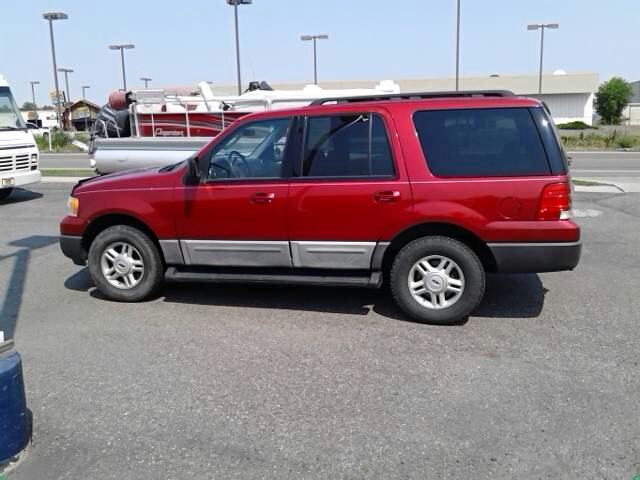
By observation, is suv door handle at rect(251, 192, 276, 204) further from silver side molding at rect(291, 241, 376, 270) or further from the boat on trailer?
the boat on trailer

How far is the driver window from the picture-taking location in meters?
5.32

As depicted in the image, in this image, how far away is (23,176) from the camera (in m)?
12.8

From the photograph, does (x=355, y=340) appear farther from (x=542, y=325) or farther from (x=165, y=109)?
(x=165, y=109)

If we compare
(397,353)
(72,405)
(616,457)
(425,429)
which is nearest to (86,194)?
(72,405)

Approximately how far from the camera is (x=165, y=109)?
13.4 meters

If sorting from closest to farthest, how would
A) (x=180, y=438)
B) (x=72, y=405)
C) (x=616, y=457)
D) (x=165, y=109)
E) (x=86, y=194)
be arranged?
(x=616, y=457), (x=180, y=438), (x=72, y=405), (x=86, y=194), (x=165, y=109)

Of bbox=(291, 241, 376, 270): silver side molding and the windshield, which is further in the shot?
the windshield

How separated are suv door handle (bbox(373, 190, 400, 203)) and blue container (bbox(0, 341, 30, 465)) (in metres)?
2.93

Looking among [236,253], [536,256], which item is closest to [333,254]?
[236,253]

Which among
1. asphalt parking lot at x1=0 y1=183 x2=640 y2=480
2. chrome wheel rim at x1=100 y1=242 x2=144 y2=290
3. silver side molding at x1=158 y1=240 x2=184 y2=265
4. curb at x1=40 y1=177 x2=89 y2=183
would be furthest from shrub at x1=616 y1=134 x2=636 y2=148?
chrome wheel rim at x1=100 y1=242 x2=144 y2=290

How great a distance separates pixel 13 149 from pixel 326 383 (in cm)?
1117

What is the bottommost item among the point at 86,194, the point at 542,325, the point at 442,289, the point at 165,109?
the point at 542,325

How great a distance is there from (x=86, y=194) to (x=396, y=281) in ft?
10.1

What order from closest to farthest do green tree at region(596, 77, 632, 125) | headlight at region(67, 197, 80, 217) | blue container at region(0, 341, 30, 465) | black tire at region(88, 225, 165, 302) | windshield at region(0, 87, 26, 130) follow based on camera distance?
blue container at region(0, 341, 30, 465) < black tire at region(88, 225, 165, 302) < headlight at region(67, 197, 80, 217) < windshield at region(0, 87, 26, 130) < green tree at region(596, 77, 632, 125)
